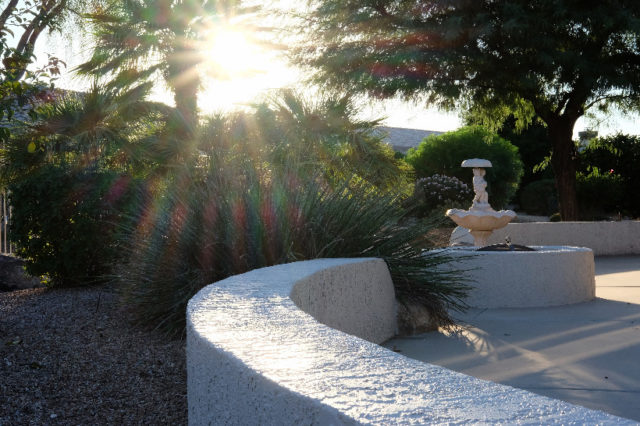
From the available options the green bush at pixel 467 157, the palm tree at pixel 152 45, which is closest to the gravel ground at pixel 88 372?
the palm tree at pixel 152 45

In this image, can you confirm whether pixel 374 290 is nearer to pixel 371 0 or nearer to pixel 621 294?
pixel 621 294

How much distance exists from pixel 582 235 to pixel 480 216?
5341mm

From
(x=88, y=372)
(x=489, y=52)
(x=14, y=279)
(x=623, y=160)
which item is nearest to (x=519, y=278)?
(x=88, y=372)

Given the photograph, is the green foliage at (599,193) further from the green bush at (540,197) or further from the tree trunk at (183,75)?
the tree trunk at (183,75)

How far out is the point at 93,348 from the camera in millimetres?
5102

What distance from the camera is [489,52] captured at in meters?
17.1

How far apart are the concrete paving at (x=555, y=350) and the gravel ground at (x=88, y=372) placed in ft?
6.01

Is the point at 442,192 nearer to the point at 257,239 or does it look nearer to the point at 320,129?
the point at 320,129

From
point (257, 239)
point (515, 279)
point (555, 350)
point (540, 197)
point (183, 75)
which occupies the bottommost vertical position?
point (555, 350)

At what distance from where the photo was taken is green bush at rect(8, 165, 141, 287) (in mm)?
8445

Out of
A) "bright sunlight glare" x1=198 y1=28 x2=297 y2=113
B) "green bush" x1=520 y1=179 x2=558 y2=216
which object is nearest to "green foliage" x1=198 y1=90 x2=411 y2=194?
"bright sunlight glare" x1=198 y1=28 x2=297 y2=113

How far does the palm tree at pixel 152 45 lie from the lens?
54.1 feet

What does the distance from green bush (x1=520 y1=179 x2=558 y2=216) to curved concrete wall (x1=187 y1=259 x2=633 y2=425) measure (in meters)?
27.5

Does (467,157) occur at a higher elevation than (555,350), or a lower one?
higher
